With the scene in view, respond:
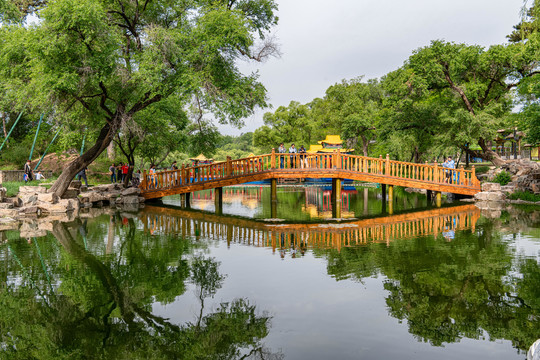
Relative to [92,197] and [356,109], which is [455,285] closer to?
[92,197]

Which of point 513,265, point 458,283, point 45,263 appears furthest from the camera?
point 45,263

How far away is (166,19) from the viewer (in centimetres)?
1714

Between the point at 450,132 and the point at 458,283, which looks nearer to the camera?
the point at 458,283

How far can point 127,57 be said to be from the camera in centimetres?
1589

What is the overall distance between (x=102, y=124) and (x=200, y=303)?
46.8ft

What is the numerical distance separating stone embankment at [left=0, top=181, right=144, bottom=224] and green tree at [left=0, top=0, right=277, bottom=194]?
0.82 meters

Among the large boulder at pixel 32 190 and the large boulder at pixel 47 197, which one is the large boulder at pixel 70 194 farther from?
the large boulder at pixel 47 197

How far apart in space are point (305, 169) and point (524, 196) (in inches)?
349

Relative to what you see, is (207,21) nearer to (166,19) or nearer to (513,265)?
(166,19)

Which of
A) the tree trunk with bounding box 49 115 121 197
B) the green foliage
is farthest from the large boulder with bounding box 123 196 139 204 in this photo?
the green foliage

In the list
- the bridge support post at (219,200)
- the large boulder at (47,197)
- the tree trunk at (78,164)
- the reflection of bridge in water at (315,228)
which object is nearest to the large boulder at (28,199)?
the large boulder at (47,197)

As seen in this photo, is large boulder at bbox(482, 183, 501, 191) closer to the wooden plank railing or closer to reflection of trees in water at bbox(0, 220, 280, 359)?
the wooden plank railing

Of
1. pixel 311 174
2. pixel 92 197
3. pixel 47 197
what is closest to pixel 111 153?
pixel 92 197

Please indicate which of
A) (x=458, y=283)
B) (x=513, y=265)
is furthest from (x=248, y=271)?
(x=513, y=265)
